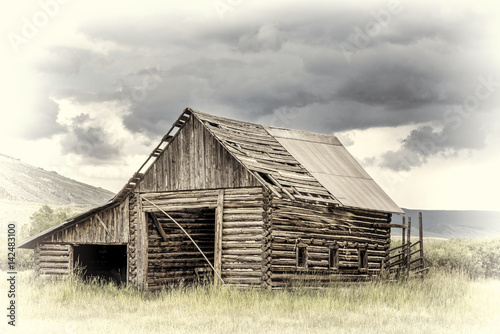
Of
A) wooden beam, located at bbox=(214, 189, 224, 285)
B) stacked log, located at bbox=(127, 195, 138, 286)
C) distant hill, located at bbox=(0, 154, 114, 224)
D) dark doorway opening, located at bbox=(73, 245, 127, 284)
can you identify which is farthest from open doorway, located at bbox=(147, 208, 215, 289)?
distant hill, located at bbox=(0, 154, 114, 224)

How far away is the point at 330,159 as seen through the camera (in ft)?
106

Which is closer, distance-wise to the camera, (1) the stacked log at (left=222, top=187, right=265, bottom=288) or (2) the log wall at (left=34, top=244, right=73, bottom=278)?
(1) the stacked log at (left=222, top=187, right=265, bottom=288)

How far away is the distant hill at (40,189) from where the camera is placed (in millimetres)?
133000

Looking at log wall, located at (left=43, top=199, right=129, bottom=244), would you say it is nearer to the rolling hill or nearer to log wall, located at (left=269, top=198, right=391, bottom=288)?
log wall, located at (left=269, top=198, right=391, bottom=288)

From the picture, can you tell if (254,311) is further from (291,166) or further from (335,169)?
(335,169)

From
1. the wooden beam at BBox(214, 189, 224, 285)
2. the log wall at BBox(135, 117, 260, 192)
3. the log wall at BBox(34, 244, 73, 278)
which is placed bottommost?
the log wall at BBox(34, 244, 73, 278)

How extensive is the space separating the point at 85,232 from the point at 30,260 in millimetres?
15870

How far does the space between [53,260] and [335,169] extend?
1238cm

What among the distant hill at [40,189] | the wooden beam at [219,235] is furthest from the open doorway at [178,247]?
the distant hill at [40,189]

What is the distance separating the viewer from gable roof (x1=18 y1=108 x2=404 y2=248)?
85.0ft

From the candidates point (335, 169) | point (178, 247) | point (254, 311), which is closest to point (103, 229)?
point (178, 247)

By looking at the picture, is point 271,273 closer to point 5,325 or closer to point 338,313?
point 338,313

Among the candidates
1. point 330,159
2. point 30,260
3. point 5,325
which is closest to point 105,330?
point 5,325

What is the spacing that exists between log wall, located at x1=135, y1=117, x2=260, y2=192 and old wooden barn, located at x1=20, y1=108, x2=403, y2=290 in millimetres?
38
